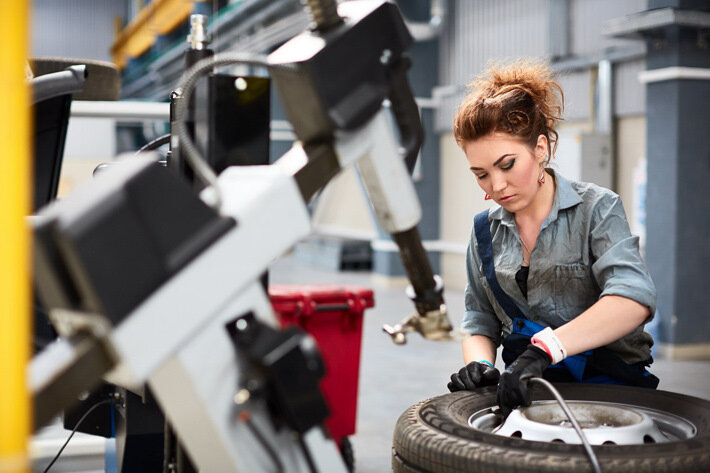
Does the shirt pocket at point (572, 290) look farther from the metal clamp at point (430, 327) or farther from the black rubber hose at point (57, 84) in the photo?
the black rubber hose at point (57, 84)

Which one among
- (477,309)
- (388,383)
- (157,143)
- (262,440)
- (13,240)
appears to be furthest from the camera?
(388,383)

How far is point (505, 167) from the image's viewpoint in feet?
5.00

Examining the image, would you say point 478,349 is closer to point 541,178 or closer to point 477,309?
point 477,309

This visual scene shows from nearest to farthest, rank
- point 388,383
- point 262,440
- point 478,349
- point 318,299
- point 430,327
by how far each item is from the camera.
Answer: point 262,440, point 430,327, point 478,349, point 318,299, point 388,383

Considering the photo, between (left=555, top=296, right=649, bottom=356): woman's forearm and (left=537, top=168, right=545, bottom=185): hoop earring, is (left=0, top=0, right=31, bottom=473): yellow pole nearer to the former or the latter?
(left=555, top=296, right=649, bottom=356): woman's forearm

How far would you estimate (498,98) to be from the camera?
1.54 meters

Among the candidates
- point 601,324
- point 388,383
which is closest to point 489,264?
point 601,324

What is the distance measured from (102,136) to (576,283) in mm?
4143

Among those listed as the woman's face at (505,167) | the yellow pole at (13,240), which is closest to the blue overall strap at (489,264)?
the woman's face at (505,167)

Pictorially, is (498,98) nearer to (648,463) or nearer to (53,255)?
(648,463)

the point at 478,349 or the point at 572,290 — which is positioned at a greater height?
the point at 572,290

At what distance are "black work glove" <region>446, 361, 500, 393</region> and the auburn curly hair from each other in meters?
0.45

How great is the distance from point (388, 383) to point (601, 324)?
289 cm

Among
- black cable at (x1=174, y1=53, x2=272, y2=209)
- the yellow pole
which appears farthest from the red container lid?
the yellow pole
